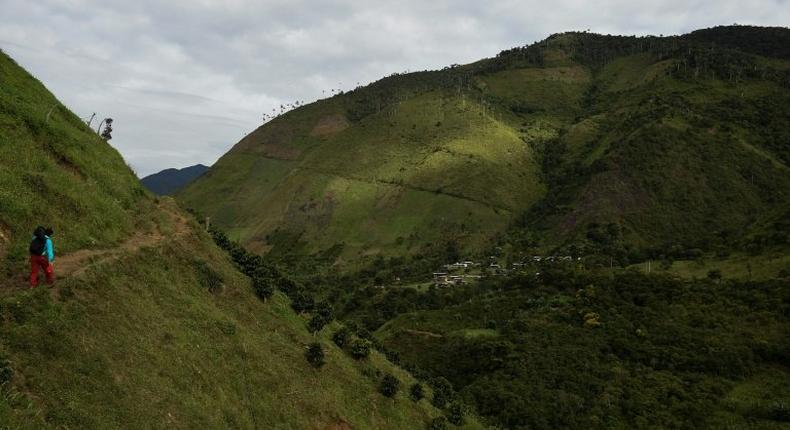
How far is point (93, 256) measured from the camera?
22172 mm

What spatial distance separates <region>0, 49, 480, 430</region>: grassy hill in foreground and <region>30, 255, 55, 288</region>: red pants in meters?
0.45

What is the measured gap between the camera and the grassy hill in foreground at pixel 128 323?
16438mm

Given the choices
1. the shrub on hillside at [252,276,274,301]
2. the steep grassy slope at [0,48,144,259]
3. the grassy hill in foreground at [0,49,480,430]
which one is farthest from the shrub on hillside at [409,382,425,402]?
the steep grassy slope at [0,48,144,259]

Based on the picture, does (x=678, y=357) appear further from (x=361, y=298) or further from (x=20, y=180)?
(x=20, y=180)

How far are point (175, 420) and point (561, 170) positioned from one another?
154757mm

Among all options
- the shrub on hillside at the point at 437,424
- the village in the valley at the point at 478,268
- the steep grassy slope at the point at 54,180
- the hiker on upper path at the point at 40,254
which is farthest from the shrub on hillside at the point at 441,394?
the village in the valley at the point at 478,268

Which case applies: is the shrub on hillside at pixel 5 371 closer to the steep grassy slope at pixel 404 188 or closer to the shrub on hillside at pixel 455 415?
the shrub on hillside at pixel 455 415

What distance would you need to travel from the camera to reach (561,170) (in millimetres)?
162250

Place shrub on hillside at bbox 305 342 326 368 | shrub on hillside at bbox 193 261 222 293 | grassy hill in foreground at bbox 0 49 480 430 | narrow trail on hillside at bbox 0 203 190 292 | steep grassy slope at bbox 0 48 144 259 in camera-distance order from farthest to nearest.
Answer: shrub on hillside at bbox 305 342 326 368
shrub on hillside at bbox 193 261 222 293
steep grassy slope at bbox 0 48 144 259
narrow trail on hillside at bbox 0 203 190 292
grassy hill in foreground at bbox 0 49 480 430

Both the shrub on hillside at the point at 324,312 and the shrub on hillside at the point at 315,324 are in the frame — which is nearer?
the shrub on hillside at the point at 315,324

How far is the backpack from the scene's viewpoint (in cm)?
1784

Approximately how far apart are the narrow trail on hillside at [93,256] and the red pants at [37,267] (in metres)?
0.27

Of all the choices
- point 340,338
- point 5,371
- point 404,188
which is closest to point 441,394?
point 340,338

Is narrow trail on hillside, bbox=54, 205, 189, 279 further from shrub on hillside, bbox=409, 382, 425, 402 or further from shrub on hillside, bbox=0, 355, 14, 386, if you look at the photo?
shrub on hillside, bbox=409, 382, 425, 402
